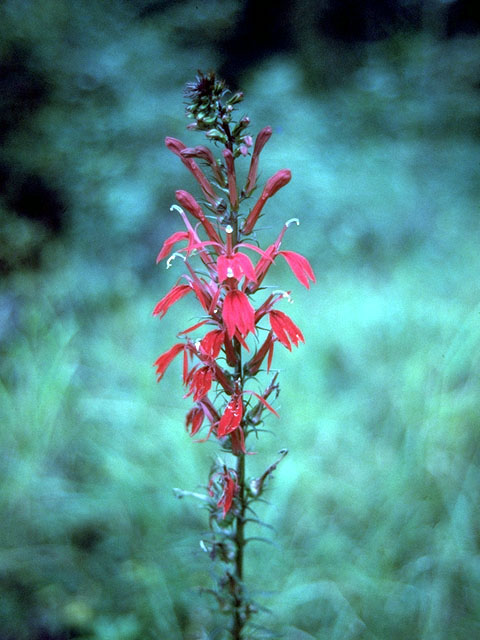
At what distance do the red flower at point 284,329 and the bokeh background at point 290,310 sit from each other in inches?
22.8

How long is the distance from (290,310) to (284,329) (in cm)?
177

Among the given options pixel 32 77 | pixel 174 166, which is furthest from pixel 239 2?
pixel 32 77

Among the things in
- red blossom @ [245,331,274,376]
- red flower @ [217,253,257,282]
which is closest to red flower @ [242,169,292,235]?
red flower @ [217,253,257,282]

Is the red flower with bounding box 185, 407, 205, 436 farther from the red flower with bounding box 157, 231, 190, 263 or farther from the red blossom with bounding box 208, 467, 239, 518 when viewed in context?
the red flower with bounding box 157, 231, 190, 263

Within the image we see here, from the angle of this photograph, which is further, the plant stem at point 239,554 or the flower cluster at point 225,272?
the plant stem at point 239,554

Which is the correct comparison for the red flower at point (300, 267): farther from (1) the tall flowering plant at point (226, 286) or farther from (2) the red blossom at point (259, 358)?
(2) the red blossom at point (259, 358)

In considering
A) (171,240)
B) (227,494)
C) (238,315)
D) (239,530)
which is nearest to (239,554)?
(239,530)

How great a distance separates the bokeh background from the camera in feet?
5.07

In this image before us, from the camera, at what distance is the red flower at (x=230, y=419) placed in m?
0.88

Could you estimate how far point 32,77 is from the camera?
262 cm

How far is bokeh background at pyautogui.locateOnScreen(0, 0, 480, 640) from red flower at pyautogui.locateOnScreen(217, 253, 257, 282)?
22.8 inches

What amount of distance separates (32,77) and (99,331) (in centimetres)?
147

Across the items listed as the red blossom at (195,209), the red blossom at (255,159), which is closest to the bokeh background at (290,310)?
the red blossom at (255,159)

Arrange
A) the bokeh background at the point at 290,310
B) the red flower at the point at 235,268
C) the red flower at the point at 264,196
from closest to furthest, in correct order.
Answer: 1. the red flower at the point at 235,268
2. the red flower at the point at 264,196
3. the bokeh background at the point at 290,310
